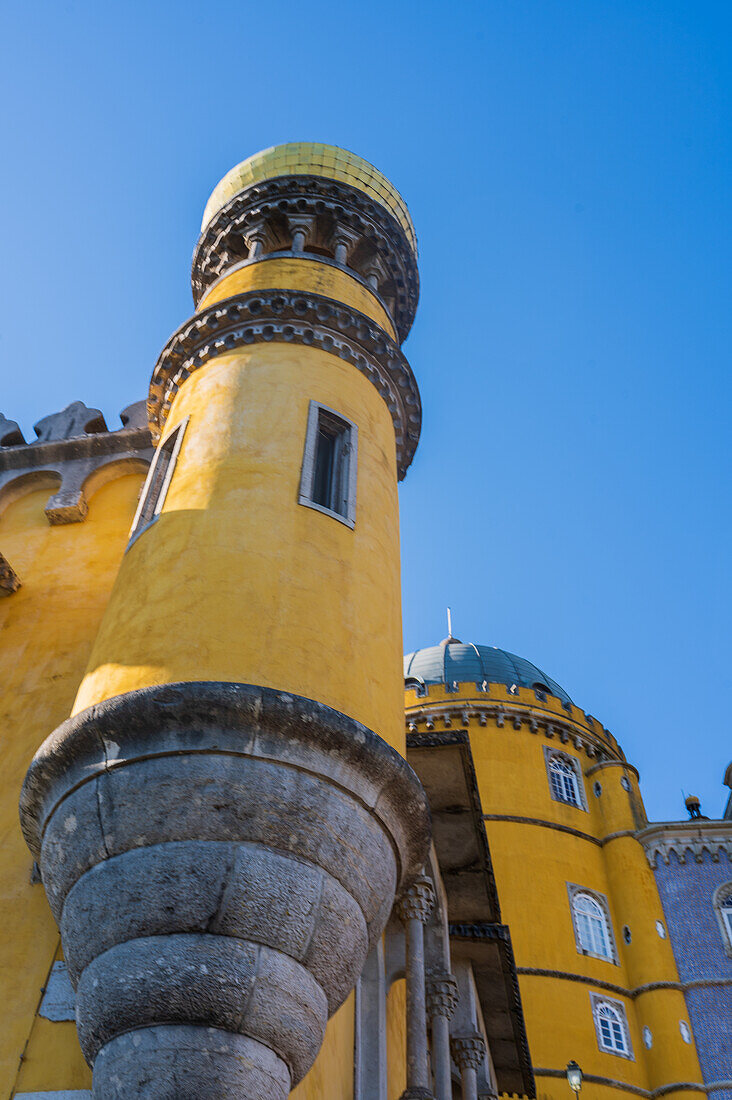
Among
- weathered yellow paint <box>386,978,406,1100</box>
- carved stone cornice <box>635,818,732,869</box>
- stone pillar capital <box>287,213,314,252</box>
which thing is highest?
carved stone cornice <box>635,818,732,869</box>

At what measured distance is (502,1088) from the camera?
20.0 metres

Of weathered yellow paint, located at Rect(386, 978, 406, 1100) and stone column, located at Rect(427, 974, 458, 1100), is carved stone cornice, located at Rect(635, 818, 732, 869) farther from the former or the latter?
stone column, located at Rect(427, 974, 458, 1100)

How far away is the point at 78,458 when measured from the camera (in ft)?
45.0

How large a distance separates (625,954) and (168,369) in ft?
82.5

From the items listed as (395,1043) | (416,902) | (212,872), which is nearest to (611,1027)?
(395,1043)

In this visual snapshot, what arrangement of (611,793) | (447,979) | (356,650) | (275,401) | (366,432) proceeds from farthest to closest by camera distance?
1. (611,793)
2. (447,979)
3. (366,432)
4. (275,401)
5. (356,650)

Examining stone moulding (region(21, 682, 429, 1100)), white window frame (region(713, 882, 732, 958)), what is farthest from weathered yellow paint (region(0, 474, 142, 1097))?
white window frame (region(713, 882, 732, 958))

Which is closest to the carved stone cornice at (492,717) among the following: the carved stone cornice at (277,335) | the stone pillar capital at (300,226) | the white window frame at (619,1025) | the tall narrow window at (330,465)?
the white window frame at (619,1025)

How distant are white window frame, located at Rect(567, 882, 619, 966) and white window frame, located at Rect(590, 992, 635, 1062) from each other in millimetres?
1195

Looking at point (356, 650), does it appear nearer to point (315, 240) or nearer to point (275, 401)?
point (275, 401)

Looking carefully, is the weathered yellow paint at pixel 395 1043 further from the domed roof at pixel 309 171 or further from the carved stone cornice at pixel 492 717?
the carved stone cornice at pixel 492 717

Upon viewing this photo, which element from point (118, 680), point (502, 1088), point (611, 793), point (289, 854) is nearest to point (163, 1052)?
point (289, 854)

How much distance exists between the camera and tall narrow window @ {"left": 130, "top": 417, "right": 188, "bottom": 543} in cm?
971

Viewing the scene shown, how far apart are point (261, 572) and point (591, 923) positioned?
25604 mm
